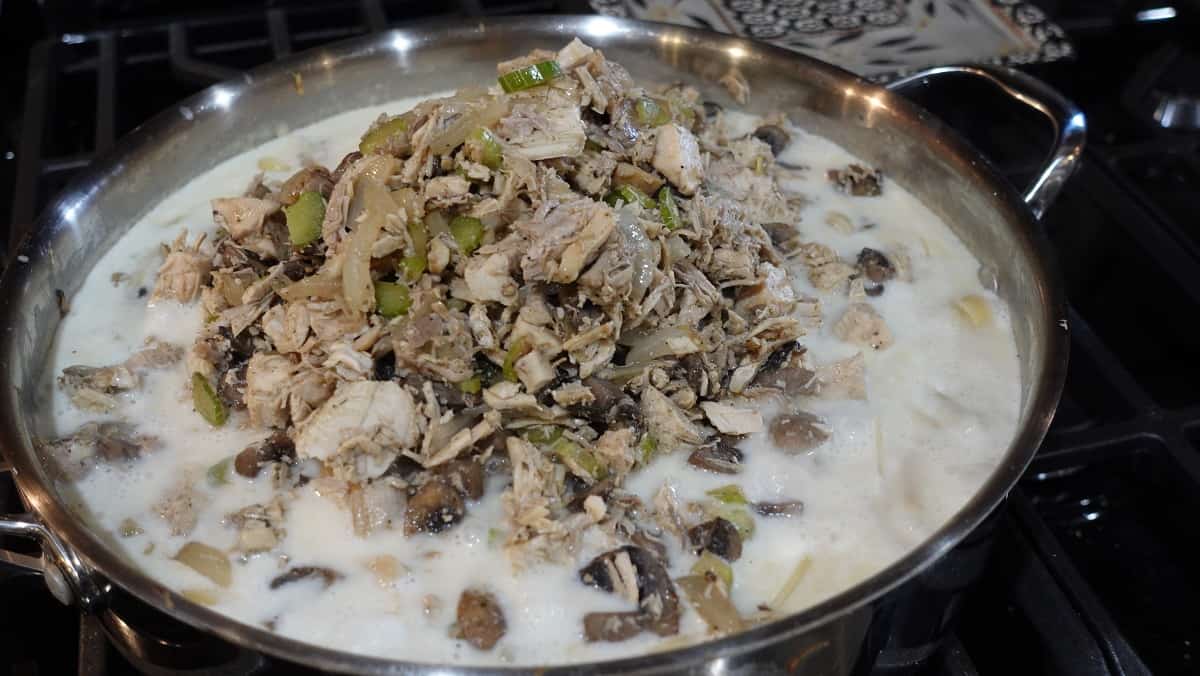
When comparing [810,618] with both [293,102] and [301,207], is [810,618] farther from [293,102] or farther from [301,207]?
[293,102]

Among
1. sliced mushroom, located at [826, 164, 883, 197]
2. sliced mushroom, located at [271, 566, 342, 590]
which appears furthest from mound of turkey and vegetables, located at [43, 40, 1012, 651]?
sliced mushroom, located at [826, 164, 883, 197]

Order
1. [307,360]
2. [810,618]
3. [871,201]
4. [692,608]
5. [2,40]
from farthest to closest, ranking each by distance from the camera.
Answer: [2,40] < [871,201] < [307,360] < [692,608] < [810,618]

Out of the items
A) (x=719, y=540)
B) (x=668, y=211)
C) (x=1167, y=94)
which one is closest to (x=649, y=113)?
(x=668, y=211)

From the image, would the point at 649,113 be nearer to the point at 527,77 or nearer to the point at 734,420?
the point at 527,77

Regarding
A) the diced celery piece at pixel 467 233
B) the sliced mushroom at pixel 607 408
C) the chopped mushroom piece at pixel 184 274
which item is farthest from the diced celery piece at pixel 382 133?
the sliced mushroom at pixel 607 408

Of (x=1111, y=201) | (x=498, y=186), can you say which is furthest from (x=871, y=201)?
(x=498, y=186)

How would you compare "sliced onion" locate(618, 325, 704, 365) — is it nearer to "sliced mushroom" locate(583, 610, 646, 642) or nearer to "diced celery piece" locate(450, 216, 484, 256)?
"diced celery piece" locate(450, 216, 484, 256)

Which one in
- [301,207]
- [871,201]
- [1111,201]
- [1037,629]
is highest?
[301,207]
